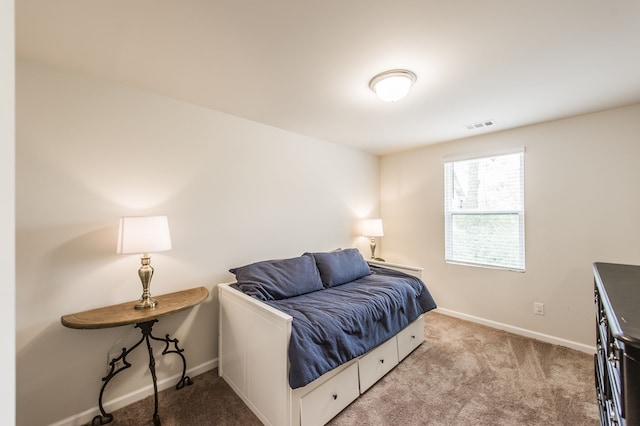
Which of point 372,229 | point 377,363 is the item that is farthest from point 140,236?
point 372,229

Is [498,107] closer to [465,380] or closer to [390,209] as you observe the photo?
[390,209]

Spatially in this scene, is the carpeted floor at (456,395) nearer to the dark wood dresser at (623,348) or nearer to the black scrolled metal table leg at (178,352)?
the black scrolled metal table leg at (178,352)

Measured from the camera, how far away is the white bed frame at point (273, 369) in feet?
5.20

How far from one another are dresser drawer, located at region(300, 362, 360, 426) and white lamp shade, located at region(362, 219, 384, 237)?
1973 mm

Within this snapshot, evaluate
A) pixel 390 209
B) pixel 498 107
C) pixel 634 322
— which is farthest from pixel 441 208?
pixel 634 322

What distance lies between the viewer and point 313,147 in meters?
3.33

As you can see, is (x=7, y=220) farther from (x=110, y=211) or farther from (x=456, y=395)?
(x=456, y=395)

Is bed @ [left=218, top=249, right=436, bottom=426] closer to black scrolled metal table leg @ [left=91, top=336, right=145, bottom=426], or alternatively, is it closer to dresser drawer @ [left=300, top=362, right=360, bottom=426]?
dresser drawer @ [left=300, top=362, right=360, bottom=426]

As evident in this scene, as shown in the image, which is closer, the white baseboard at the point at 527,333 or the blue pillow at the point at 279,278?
the blue pillow at the point at 279,278

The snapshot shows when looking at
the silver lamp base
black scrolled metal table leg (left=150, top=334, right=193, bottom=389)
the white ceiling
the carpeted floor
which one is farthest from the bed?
the white ceiling

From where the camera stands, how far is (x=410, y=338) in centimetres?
259

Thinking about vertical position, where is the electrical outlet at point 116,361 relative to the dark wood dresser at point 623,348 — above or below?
below


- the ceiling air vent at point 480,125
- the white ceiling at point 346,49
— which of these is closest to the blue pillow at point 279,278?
the white ceiling at point 346,49

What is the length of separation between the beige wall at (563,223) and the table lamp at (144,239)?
3253 mm
